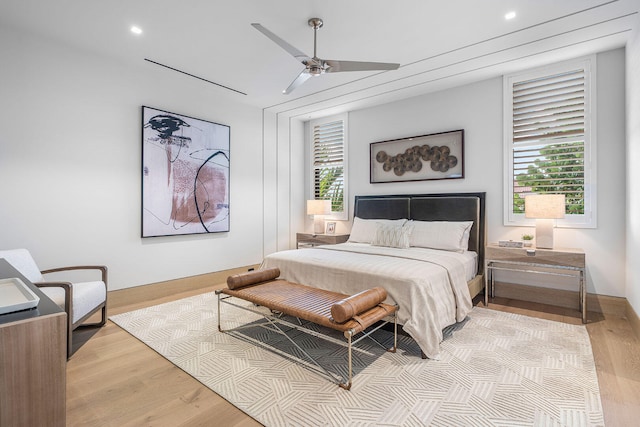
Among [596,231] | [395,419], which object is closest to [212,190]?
[395,419]

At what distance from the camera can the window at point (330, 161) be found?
18.9ft

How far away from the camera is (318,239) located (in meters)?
5.39

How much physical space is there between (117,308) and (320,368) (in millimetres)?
2723

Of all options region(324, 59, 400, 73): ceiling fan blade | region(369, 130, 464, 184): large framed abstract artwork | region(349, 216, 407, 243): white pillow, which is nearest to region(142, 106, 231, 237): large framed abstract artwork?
region(349, 216, 407, 243): white pillow

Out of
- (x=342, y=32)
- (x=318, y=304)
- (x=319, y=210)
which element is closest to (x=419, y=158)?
(x=319, y=210)

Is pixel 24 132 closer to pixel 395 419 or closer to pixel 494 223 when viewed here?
pixel 395 419

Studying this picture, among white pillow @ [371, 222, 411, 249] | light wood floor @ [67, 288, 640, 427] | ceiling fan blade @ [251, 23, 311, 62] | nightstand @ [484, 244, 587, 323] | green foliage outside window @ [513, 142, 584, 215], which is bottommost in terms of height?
light wood floor @ [67, 288, 640, 427]

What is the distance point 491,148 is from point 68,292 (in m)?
4.79

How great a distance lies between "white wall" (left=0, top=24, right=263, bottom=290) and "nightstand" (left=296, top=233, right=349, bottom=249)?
169cm

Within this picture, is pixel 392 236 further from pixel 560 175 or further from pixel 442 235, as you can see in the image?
pixel 560 175

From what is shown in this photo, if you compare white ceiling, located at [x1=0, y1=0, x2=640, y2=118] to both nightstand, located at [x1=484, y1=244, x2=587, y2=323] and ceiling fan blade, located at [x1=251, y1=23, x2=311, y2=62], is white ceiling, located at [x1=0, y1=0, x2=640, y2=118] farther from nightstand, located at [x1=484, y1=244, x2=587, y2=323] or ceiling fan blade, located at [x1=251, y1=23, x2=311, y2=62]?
nightstand, located at [x1=484, y1=244, x2=587, y2=323]

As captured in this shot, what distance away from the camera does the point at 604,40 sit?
3203 millimetres

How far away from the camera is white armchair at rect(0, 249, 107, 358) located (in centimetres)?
254

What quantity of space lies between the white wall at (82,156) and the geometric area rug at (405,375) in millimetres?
990
